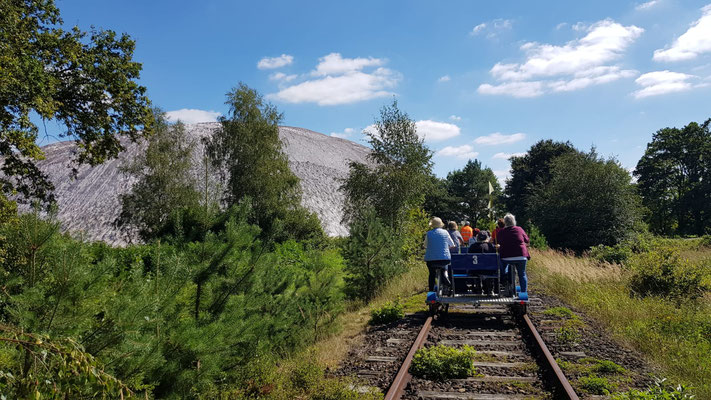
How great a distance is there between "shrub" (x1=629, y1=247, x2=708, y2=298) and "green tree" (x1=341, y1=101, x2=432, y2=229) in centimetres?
1310

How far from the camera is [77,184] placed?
94.0 metres

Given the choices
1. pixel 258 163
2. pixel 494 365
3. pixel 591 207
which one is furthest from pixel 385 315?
pixel 258 163

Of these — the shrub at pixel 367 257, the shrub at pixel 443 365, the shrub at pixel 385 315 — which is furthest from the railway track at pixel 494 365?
the shrub at pixel 367 257

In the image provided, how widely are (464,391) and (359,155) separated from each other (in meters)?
138

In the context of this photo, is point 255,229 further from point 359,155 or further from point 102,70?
point 359,155

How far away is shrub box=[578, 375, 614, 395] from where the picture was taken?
190 inches

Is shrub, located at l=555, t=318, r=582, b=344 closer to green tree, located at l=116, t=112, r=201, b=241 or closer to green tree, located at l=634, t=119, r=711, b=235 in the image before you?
green tree, located at l=116, t=112, r=201, b=241

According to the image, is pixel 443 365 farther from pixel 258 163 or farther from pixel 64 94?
pixel 258 163

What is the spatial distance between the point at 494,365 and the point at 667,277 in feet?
24.2

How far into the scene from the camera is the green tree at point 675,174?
54544 mm

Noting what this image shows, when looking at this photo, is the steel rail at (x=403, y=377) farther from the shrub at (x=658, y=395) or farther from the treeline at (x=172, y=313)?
the shrub at (x=658, y=395)

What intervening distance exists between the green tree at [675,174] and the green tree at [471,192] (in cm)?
2188

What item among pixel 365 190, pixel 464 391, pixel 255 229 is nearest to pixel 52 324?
pixel 255 229

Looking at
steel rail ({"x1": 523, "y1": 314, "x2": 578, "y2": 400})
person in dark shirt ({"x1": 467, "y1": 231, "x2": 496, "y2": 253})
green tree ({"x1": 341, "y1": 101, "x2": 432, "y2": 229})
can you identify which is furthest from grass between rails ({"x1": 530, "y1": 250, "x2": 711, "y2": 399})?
green tree ({"x1": 341, "y1": 101, "x2": 432, "y2": 229})
